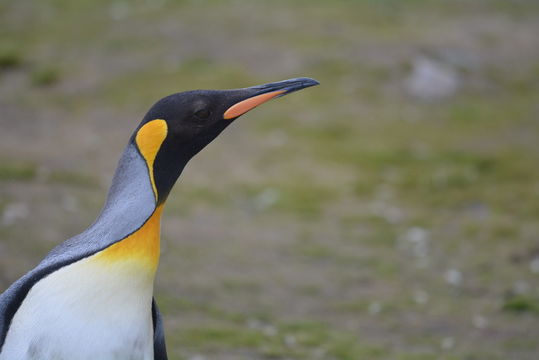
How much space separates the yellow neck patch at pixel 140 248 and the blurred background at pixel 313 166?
215cm

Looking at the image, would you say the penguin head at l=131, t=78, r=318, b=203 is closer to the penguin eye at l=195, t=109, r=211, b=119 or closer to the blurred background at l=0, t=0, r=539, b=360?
the penguin eye at l=195, t=109, r=211, b=119

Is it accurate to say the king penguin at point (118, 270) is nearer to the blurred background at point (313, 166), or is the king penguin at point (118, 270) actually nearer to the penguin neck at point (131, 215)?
the penguin neck at point (131, 215)

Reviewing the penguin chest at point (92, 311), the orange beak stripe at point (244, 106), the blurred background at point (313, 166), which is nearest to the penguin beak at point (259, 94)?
the orange beak stripe at point (244, 106)

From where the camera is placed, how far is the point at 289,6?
1264 centimetres

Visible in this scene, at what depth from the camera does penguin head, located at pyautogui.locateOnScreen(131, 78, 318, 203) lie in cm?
288

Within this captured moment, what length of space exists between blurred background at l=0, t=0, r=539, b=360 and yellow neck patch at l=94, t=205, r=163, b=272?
7.04 feet

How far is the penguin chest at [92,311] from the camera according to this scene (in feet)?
8.87

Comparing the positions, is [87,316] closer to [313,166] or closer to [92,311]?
[92,311]

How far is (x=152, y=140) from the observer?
2.88 meters

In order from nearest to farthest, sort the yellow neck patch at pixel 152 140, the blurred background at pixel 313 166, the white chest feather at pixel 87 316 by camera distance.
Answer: the white chest feather at pixel 87 316
the yellow neck patch at pixel 152 140
the blurred background at pixel 313 166

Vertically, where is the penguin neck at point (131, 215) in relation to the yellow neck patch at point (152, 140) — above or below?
below

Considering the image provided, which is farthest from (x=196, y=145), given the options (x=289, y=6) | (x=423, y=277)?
(x=289, y=6)

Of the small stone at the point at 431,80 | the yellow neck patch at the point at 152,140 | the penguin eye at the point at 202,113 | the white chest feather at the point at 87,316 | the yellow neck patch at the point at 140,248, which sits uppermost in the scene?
the small stone at the point at 431,80

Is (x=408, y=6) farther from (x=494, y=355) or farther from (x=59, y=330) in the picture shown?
(x=59, y=330)
